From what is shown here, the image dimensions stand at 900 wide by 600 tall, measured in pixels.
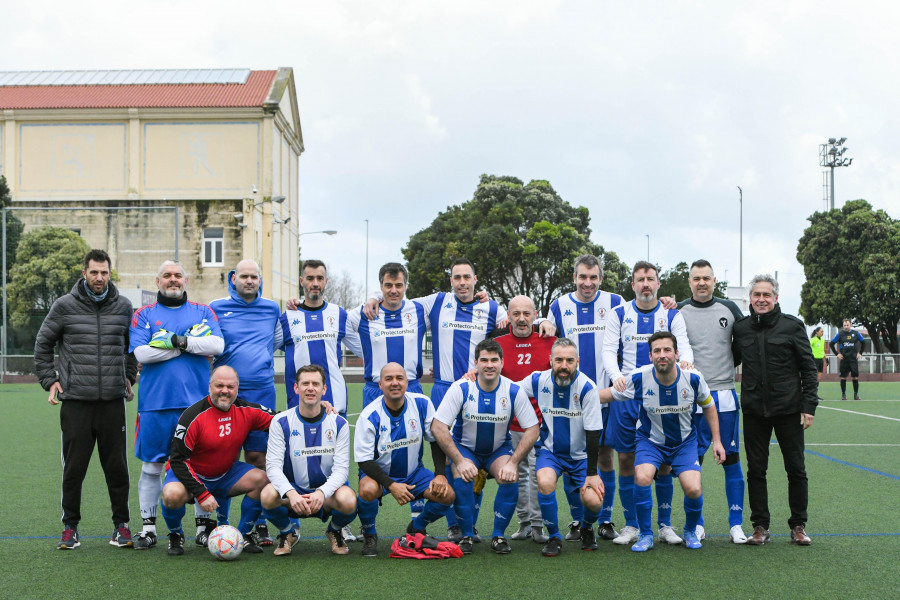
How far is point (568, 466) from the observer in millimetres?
5418

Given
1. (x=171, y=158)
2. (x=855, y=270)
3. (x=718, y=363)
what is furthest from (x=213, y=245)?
(x=718, y=363)

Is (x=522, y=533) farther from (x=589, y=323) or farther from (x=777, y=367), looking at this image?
(x=777, y=367)

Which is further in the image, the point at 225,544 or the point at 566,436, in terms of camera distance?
the point at 566,436

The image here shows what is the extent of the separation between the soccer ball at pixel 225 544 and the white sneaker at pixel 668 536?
2.69 m

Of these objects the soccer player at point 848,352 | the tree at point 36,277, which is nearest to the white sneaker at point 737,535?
the soccer player at point 848,352

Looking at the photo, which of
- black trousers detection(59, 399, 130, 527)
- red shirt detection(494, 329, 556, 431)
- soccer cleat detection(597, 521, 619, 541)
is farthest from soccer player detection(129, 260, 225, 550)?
soccer cleat detection(597, 521, 619, 541)

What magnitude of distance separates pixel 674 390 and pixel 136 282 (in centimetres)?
2636

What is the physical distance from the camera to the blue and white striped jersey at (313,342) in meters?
5.91

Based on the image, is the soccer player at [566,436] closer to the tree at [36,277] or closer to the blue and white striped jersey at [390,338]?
the blue and white striped jersey at [390,338]

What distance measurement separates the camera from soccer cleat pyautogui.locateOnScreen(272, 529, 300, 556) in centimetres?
515

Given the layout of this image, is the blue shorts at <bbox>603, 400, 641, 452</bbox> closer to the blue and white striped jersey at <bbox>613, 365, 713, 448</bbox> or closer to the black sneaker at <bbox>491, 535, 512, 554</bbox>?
the blue and white striped jersey at <bbox>613, 365, 713, 448</bbox>

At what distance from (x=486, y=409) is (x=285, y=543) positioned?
1515 millimetres

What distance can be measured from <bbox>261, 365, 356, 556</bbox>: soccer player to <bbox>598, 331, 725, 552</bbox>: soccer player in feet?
6.02

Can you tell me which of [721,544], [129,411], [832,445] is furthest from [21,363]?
[721,544]
